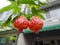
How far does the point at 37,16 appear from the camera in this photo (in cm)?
95

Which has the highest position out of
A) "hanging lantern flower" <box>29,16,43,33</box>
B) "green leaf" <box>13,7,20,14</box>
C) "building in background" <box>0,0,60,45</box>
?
"building in background" <box>0,0,60,45</box>

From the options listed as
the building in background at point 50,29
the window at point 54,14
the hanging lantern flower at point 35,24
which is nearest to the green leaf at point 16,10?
the hanging lantern flower at point 35,24

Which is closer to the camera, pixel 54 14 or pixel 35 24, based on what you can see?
pixel 35 24

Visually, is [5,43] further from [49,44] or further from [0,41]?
[49,44]

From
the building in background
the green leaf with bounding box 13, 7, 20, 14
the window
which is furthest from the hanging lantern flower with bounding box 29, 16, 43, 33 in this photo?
the window

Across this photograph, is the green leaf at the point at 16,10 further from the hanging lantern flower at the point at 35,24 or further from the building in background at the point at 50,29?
the building in background at the point at 50,29

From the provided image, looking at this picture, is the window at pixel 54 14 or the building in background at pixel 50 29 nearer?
the building in background at pixel 50 29

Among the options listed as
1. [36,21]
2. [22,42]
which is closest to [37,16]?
[36,21]

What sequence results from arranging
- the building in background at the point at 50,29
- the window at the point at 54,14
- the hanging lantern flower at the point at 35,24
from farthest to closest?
1. the window at the point at 54,14
2. the building in background at the point at 50,29
3. the hanging lantern flower at the point at 35,24

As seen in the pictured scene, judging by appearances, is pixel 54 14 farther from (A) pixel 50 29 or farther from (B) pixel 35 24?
(B) pixel 35 24

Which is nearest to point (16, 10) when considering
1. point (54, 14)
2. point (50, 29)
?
point (50, 29)

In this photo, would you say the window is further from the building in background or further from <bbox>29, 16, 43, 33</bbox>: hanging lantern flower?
<bbox>29, 16, 43, 33</bbox>: hanging lantern flower

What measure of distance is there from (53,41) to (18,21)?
5.36 metres

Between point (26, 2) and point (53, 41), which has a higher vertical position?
point (53, 41)
